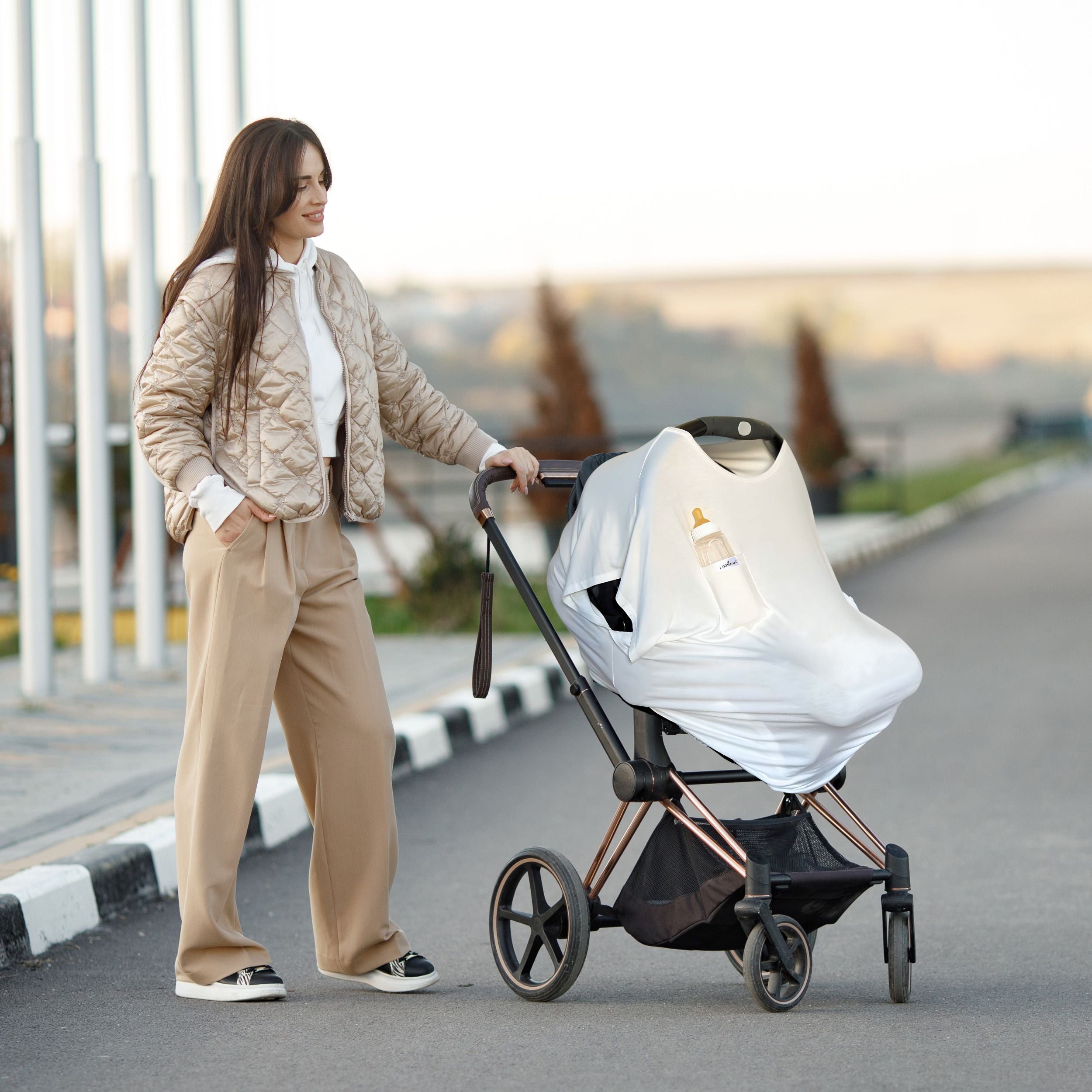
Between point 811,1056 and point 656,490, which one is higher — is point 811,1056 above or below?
below

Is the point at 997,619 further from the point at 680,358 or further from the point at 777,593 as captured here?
the point at 680,358

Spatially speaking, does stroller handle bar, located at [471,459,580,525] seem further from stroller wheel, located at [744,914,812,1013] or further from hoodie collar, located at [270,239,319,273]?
stroller wheel, located at [744,914,812,1013]

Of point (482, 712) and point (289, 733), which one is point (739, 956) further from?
point (482, 712)

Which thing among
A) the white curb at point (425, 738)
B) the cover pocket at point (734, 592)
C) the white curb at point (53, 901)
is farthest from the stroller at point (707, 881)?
the white curb at point (425, 738)

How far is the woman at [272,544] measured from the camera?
4.12 metres

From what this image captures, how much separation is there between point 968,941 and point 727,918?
1.09 metres

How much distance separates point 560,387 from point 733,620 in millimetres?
15016

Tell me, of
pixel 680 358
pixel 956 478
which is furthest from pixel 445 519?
pixel 680 358

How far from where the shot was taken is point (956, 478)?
115 feet

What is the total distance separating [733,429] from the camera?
4.28 meters

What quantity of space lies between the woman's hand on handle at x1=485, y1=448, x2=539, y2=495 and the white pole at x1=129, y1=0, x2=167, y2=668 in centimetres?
546

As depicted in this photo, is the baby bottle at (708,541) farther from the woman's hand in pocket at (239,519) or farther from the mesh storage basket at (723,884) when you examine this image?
the woman's hand in pocket at (239,519)

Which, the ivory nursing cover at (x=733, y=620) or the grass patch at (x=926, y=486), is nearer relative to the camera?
the ivory nursing cover at (x=733, y=620)

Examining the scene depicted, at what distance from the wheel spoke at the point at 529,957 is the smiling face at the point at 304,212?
61.3 inches
